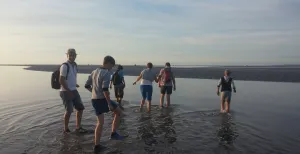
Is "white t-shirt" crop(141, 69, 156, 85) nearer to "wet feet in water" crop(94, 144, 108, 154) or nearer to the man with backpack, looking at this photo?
the man with backpack

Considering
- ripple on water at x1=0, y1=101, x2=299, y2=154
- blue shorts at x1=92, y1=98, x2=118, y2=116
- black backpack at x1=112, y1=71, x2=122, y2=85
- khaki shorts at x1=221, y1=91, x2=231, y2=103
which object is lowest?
ripple on water at x1=0, y1=101, x2=299, y2=154

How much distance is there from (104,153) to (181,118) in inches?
178

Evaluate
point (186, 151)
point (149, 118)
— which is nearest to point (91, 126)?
point (149, 118)

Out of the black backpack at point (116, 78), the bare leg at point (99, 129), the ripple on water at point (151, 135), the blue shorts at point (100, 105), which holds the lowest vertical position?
the ripple on water at point (151, 135)

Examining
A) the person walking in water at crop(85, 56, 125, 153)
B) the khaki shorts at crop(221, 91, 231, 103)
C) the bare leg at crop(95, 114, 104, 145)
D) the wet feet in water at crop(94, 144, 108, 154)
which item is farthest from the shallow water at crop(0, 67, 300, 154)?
the person walking in water at crop(85, 56, 125, 153)

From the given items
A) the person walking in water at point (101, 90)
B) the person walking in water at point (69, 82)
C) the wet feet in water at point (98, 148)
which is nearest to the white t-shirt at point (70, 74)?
the person walking in water at point (69, 82)

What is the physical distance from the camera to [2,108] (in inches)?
513

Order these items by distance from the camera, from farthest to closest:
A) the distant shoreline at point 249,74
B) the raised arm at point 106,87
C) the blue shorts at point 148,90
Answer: the distant shoreline at point 249,74 < the blue shorts at point 148,90 < the raised arm at point 106,87

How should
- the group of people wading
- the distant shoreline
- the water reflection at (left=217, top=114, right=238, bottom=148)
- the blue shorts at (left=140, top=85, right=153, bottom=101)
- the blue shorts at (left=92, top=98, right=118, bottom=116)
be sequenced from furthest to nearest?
1. the distant shoreline
2. the blue shorts at (left=140, top=85, right=153, bottom=101)
3. the water reflection at (left=217, top=114, right=238, bottom=148)
4. the blue shorts at (left=92, top=98, right=118, bottom=116)
5. the group of people wading

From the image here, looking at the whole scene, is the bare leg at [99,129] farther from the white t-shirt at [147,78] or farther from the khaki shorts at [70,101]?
the white t-shirt at [147,78]

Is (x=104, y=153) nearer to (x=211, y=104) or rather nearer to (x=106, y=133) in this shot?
(x=106, y=133)

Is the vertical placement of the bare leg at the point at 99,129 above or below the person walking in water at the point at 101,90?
below

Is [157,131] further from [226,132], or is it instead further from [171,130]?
[226,132]

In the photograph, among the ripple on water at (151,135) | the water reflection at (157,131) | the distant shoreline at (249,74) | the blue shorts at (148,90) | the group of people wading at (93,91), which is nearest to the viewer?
the group of people wading at (93,91)
